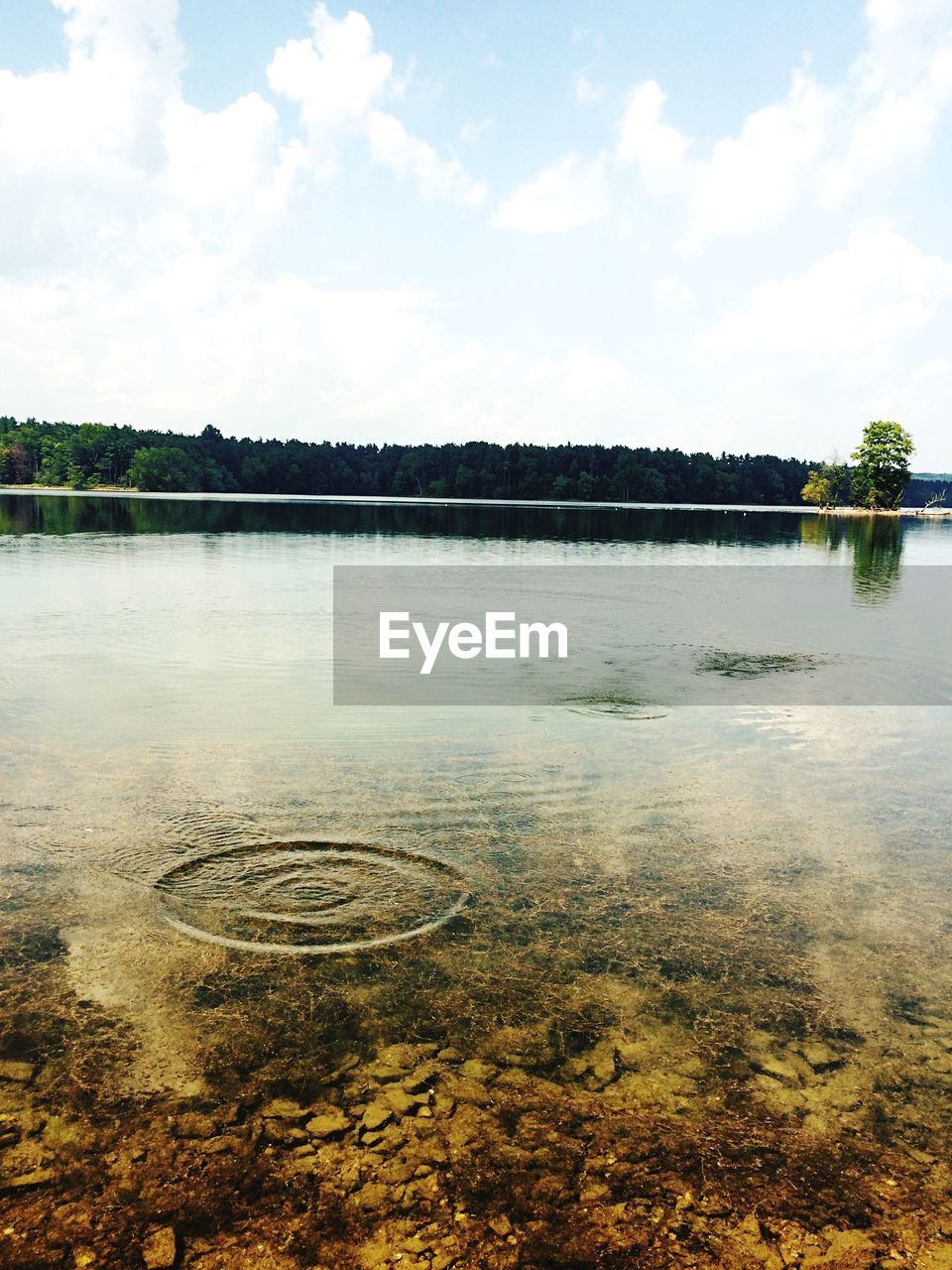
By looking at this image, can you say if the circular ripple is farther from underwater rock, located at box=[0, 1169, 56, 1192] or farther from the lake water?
underwater rock, located at box=[0, 1169, 56, 1192]

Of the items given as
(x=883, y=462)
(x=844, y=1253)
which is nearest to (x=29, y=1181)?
(x=844, y=1253)

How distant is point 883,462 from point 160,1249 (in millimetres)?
157398

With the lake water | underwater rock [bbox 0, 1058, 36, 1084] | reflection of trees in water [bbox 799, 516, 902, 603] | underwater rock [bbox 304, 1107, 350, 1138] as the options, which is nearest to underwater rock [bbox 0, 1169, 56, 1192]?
the lake water

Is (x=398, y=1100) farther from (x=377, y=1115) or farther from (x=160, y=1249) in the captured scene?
(x=160, y=1249)

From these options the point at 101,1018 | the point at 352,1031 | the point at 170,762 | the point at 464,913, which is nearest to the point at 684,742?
the point at 464,913

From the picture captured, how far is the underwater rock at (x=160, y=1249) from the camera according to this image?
13.5ft

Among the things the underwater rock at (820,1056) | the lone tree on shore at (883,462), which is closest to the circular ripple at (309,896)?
the underwater rock at (820,1056)

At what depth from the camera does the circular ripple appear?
23.2 ft

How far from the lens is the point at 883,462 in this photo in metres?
142

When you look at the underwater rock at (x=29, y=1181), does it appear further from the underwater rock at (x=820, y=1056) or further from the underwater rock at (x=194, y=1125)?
the underwater rock at (x=820, y=1056)

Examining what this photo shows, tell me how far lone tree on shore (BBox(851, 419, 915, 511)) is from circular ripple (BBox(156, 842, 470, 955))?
152 meters

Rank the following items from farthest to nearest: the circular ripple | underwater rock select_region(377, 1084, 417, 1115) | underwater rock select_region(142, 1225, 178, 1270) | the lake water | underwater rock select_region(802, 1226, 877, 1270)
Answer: the circular ripple → underwater rock select_region(377, 1084, 417, 1115) → the lake water → underwater rock select_region(802, 1226, 877, 1270) → underwater rock select_region(142, 1225, 178, 1270)

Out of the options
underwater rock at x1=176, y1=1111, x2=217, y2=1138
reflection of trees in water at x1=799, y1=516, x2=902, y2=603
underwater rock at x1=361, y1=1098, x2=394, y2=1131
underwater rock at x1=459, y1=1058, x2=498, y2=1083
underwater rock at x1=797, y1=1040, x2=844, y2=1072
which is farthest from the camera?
reflection of trees in water at x1=799, y1=516, x2=902, y2=603

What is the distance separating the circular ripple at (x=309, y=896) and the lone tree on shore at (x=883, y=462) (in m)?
152
